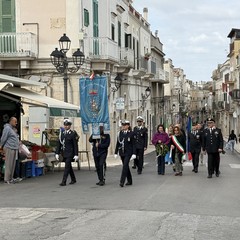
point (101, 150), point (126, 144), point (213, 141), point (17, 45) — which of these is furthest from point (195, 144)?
point (17, 45)

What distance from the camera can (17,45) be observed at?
24688 mm

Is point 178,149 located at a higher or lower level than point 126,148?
lower

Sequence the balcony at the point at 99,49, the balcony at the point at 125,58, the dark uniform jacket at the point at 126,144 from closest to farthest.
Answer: the dark uniform jacket at the point at 126,144, the balcony at the point at 99,49, the balcony at the point at 125,58

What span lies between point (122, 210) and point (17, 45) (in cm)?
1656

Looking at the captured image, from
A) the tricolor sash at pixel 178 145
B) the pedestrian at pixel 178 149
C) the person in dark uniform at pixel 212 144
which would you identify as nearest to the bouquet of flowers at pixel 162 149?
the pedestrian at pixel 178 149

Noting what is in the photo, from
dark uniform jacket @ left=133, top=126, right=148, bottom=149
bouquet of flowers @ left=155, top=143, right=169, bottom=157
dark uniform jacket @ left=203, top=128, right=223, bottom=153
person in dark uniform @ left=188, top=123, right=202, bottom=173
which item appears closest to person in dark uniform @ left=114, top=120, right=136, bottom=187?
dark uniform jacket @ left=203, top=128, right=223, bottom=153

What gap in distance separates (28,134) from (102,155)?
11899mm

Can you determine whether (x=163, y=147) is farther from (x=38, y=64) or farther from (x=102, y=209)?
(x=38, y=64)

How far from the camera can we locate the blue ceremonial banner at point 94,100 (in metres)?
17.1

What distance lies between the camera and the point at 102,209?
9.86 m

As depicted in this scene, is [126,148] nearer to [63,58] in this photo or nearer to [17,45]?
[63,58]

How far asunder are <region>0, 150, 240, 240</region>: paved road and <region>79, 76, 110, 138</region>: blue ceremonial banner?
3.30 meters

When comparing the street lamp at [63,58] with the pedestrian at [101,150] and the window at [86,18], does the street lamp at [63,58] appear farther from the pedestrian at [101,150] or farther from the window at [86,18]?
the window at [86,18]

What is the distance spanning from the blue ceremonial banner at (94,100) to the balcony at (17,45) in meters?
7.95
